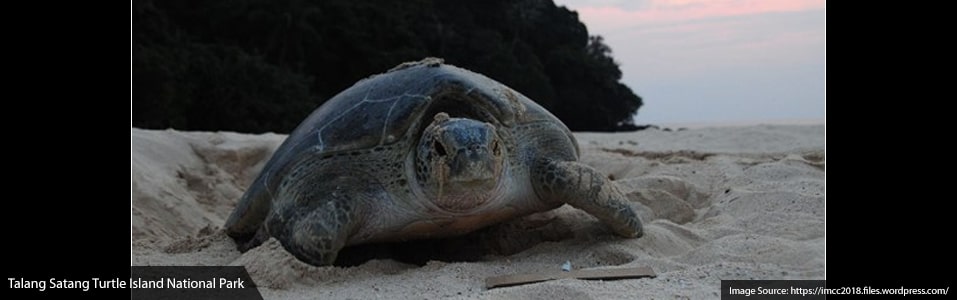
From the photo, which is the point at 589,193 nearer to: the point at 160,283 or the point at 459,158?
the point at 459,158

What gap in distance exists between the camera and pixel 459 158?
2.13 meters

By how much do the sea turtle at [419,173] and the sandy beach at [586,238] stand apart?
100 millimetres

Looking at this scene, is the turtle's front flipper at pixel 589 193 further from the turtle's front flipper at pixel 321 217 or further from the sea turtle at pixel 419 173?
the turtle's front flipper at pixel 321 217

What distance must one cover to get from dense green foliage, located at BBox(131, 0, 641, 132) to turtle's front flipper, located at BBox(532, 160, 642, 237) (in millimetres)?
8345

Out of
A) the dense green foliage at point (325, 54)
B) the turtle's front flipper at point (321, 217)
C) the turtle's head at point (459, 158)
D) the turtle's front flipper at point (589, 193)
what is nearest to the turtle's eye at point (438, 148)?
the turtle's head at point (459, 158)

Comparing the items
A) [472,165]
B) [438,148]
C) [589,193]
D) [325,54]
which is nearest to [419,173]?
[438,148]

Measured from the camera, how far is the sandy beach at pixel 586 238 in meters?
1.94

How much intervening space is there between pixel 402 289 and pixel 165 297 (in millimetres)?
593

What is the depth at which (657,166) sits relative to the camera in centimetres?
413

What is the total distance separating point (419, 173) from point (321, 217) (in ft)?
0.97

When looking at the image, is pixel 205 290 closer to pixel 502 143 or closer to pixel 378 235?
pixel 378 235

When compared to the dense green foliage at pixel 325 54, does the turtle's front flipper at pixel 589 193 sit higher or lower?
lower
